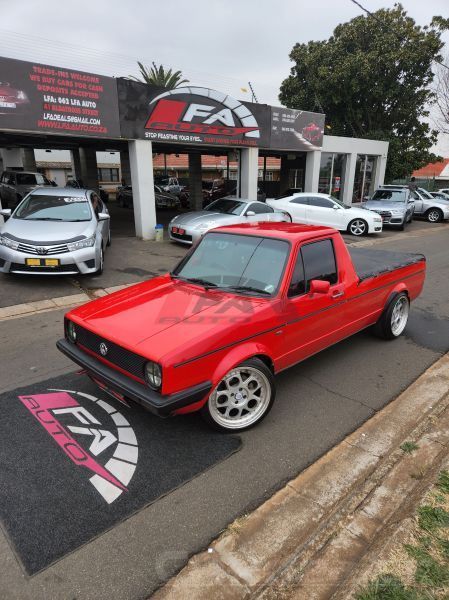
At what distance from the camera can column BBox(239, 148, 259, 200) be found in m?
15.3

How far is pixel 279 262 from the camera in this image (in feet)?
12.3

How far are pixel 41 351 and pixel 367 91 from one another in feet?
90.9

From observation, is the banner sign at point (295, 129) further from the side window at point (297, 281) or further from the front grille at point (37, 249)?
the side window at point (297, 281)

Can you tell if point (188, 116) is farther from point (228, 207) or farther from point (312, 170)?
point (312, 170)

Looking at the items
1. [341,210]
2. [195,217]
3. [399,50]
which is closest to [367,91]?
[399,50]

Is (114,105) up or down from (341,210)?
up

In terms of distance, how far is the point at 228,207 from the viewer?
41.9 ft

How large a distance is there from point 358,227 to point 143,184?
849 centimetres

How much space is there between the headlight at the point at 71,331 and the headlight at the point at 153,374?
1.11 metres

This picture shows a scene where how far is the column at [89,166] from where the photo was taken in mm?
21453

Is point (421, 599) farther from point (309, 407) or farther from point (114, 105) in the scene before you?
point (114, 105)

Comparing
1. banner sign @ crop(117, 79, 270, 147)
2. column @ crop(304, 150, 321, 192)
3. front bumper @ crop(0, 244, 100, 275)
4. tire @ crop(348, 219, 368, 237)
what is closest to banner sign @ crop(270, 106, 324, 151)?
A: column @ crop(304, 150, 321, 192)

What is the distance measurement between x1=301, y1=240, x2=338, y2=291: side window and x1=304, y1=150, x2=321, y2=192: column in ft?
50.5

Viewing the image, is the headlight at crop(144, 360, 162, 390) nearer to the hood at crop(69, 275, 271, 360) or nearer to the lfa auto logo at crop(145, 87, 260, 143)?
the hood at crop(69, 275, 271, 360)
